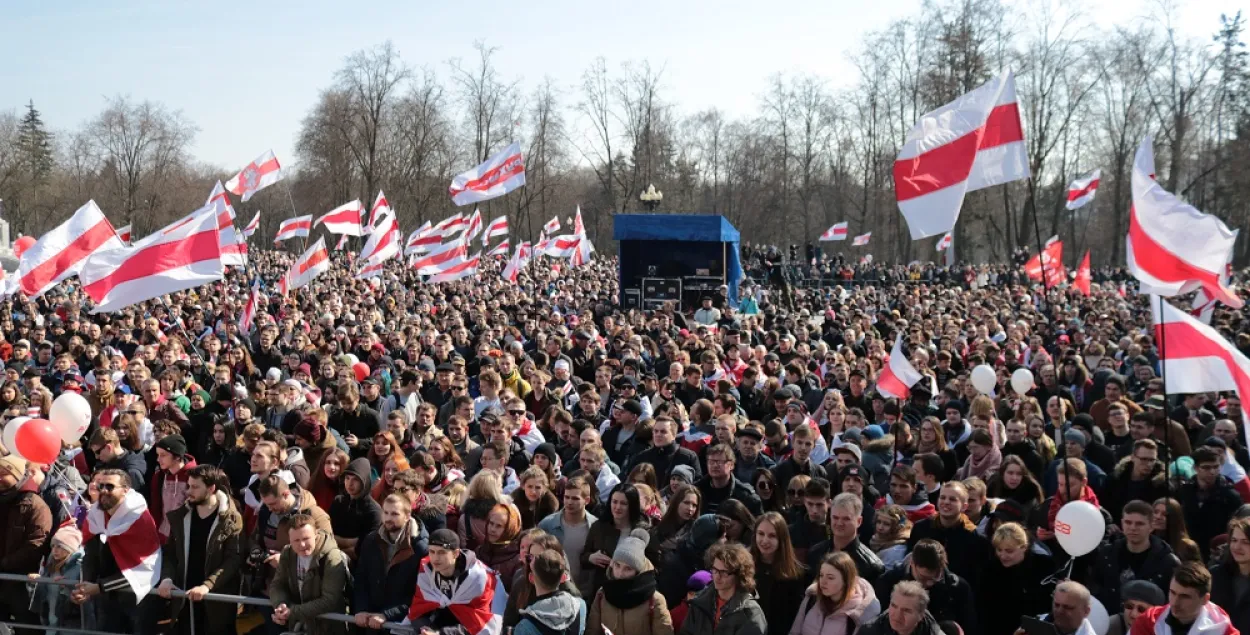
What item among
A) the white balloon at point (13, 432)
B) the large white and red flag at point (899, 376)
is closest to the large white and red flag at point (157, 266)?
the white balloon at point (13, 432)

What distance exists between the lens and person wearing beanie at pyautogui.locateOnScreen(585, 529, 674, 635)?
5.57 meters

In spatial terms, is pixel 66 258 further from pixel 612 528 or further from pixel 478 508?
pixel 612 528

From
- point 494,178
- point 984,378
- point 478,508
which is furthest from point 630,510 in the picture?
point 494,178

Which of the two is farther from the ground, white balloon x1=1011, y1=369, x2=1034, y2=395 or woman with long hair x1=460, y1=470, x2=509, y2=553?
white balloon x1=1011, y1=369, x2=1034, y2=395

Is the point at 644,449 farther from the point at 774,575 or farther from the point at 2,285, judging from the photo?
the point at 2,285

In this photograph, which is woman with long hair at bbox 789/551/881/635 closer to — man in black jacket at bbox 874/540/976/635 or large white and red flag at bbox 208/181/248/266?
man in black jacket at bbox 874/540/976/635

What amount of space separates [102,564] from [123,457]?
5.41 ft

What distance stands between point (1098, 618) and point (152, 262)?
8383mm

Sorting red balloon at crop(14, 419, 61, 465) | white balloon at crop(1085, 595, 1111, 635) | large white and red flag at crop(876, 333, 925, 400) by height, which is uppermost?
large white and red flag at crop(876, 333, 925, 400)

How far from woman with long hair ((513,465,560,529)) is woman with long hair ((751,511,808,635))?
1642 mm

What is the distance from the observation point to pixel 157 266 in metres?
10.1

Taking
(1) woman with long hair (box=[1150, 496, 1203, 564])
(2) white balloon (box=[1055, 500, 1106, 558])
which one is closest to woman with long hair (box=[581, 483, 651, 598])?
(2) white balloon (box=[1055, 500, 1106, 558])

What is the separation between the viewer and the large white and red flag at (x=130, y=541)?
262 inches

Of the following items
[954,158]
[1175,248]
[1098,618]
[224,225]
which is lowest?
[1098,618]
